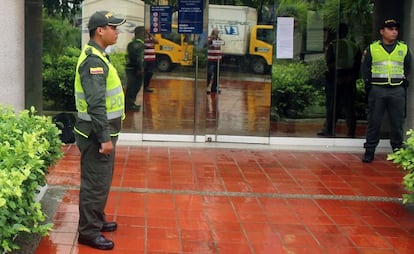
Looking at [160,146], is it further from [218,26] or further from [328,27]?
[328,27]

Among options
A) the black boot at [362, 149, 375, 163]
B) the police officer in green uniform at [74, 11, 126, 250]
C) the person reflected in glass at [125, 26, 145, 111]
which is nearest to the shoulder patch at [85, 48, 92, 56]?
the police officer in green uniform at [74, 11, 126, 250]

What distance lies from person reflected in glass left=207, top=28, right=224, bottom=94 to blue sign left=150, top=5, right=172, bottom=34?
26.4 inches

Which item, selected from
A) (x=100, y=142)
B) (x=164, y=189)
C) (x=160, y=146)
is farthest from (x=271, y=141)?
(x=100, y=142)

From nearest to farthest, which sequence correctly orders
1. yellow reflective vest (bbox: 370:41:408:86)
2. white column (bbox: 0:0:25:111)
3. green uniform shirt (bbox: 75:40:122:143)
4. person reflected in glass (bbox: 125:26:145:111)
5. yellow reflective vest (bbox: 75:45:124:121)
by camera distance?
green uniform shirt (bbox: 75:40:122:143)
yellow reflective vest (bbox: 75:45:124:121)
white column (bbox: 0:0:25:111)
yellow reflective vest (bbox: 370:41:408:86)
person reflected in glass (bbox: 125:26:145:111)

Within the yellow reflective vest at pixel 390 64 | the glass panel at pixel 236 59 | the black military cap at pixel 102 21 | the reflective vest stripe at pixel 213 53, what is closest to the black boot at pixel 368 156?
the yellow reflective vest at pixel 390 64

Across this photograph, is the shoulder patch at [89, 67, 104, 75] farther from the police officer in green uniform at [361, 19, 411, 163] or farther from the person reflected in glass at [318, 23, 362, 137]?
the person reflected in glass at [318, 23, 362, 137]

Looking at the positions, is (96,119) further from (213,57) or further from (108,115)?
(213,57)

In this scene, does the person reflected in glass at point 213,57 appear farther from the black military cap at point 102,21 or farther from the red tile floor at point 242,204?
the black military cap at point 102,21

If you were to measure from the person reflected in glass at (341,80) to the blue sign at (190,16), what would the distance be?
200 cm

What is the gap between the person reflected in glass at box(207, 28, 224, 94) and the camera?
916cm

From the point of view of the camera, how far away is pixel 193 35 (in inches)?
359

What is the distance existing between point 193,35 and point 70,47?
72.8 inches

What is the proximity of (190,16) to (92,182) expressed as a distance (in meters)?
4.88

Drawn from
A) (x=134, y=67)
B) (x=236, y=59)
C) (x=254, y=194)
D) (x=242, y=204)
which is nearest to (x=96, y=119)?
(x=242, y=204)
